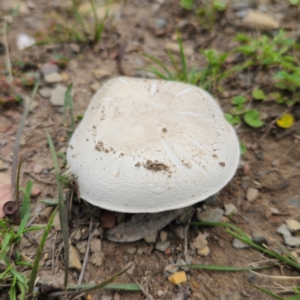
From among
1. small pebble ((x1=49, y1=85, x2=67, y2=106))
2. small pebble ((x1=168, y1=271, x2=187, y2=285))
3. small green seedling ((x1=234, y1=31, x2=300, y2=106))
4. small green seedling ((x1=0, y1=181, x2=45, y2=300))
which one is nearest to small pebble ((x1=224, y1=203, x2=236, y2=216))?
small pebble ((x1=168, y1=271, x2=187, y2=285))

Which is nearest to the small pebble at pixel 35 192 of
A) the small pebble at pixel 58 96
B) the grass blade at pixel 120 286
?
the grass blade at pixel 120 286

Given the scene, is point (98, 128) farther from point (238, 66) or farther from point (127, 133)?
point (238, 66)

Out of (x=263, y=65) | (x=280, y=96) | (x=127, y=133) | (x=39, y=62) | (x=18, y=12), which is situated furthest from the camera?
(x=18, y=12)

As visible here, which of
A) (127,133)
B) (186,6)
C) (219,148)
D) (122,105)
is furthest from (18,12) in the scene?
(219,148)

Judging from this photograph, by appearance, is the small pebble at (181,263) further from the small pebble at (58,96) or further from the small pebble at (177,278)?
the small pebble at (58,96)

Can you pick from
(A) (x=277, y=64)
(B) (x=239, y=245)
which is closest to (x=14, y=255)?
(B) (x=239, y=245)

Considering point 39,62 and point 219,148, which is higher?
point 219,148
